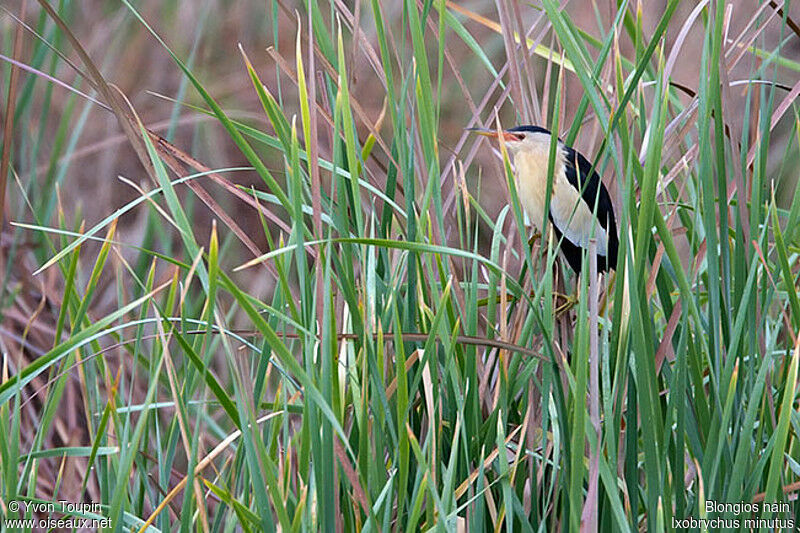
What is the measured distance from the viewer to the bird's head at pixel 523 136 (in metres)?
0.96

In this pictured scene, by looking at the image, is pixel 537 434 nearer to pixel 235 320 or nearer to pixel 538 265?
pixel 538 265

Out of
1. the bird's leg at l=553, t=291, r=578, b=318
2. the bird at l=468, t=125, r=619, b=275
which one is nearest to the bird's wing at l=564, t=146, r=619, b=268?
the bird at l=468, t=125, r=619, b=275

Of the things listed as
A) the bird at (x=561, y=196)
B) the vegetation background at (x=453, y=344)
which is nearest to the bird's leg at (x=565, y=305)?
the vegetation background at (x=453, y=344)

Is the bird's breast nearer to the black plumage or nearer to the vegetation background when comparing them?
the black plumage

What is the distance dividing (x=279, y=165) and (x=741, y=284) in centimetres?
143

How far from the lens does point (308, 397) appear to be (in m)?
0.68

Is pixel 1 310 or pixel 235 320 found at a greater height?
pixel 1 310

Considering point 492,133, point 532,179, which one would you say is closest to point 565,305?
point 492,133

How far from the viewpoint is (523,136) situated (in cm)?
106

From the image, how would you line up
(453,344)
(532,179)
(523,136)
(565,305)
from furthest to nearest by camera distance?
(532,179) → (523,136) → (565,305) → (453,344)

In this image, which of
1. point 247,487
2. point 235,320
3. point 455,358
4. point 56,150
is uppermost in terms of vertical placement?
point 56,150

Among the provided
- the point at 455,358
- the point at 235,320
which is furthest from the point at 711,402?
the point at 235,320

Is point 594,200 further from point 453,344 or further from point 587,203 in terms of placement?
point 453,344

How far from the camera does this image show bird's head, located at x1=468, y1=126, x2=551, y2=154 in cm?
96
